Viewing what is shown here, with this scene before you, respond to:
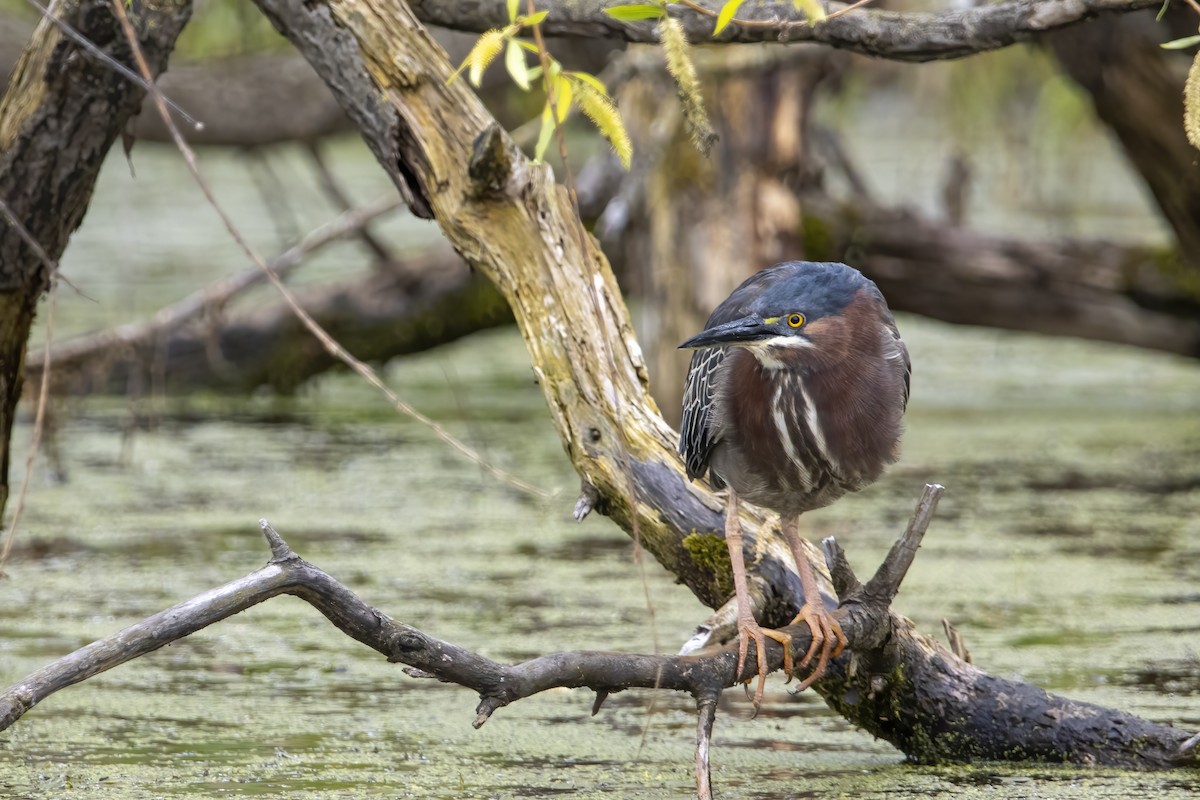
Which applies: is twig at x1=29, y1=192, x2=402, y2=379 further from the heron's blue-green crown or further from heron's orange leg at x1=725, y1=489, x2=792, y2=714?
the heron's blue-green crown

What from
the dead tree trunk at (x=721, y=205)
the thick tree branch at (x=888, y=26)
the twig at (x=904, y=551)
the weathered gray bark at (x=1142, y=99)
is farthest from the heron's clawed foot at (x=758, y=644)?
the dead tree trunk at (x=721, y=205)

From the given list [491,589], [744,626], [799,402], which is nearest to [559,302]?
[799,402]

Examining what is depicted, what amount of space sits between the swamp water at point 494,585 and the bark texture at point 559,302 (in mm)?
220

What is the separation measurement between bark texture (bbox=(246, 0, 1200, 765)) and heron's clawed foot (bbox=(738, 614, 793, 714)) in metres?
0.18

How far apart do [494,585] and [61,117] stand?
185cm

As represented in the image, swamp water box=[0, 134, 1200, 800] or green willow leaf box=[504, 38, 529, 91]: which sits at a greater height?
green willow leaf box=[504, 38, 529, 91]

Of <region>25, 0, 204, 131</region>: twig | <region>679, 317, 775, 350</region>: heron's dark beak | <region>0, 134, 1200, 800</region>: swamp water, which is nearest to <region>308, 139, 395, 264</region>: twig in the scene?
<region>0, 134, 1200, 800</region>: swamp water

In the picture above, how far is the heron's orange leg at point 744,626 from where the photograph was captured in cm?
272

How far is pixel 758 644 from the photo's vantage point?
2.73 m

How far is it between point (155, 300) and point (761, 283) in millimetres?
6015

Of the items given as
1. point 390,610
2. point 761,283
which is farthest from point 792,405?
point 390,610

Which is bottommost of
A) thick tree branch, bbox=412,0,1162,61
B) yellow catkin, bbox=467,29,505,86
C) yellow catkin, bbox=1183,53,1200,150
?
yellow catkin, bbox=1183,53,1200,150

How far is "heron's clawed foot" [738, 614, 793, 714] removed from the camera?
2.71 meters

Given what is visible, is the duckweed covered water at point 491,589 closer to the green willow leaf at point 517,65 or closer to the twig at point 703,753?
the twig at point 703,753
